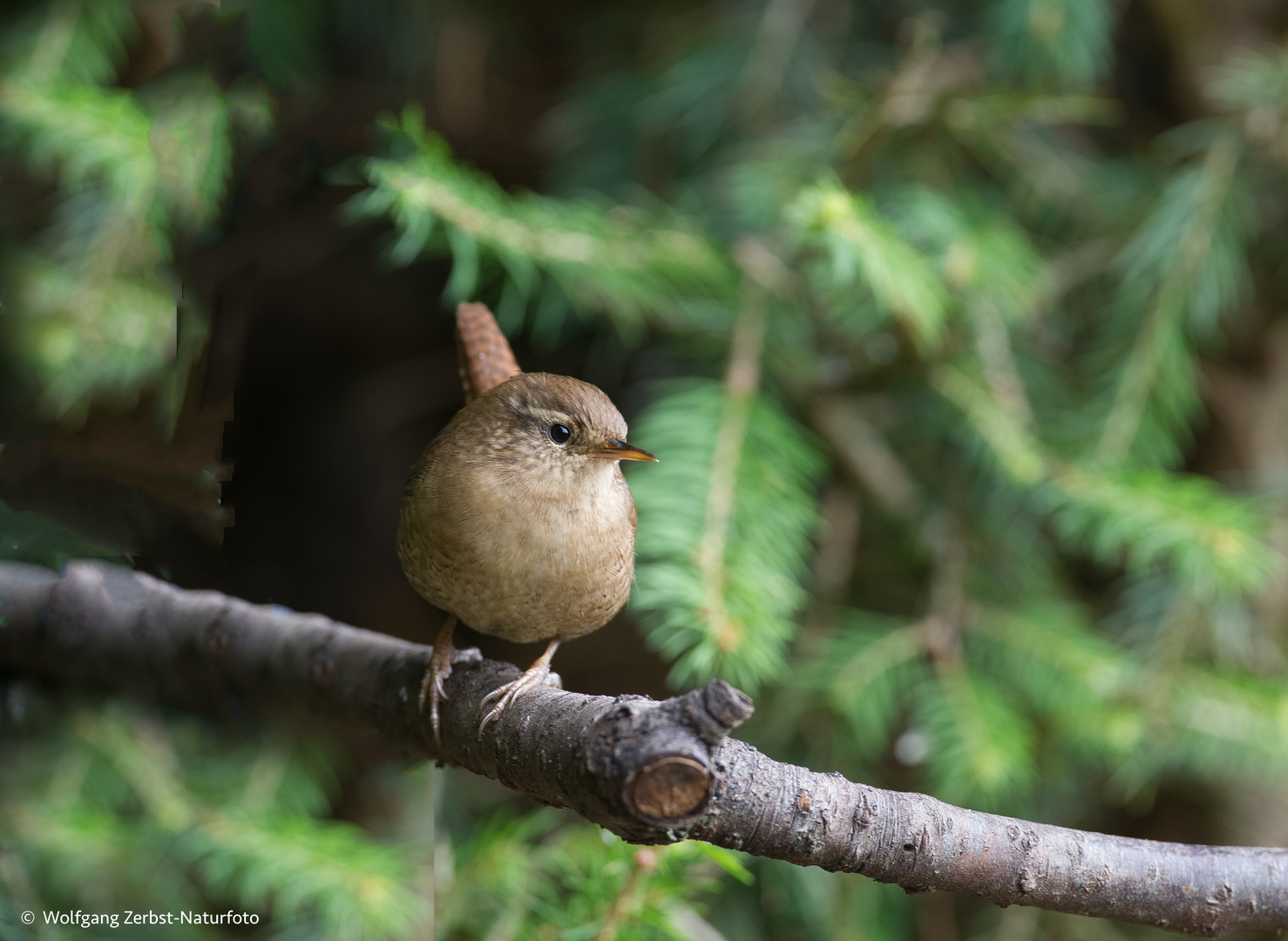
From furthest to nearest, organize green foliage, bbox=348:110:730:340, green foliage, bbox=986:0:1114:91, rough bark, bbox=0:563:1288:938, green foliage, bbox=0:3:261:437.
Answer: green foliage, bbox=986:0:1114:91 < green foliage, bbox=0:3:261:437 < green foliage, bbox=348:110:730:340 < rough bark, bbox=0:563:1288:938

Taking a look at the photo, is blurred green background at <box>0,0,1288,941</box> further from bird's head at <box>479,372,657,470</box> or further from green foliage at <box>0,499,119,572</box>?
bird's head at <box>479,372,657,470</box>

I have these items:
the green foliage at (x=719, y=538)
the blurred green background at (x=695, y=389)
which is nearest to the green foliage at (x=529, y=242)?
the blurred green background at (x=695, y=389)

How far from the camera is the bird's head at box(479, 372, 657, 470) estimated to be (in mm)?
972

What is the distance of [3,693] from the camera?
134 centimetres

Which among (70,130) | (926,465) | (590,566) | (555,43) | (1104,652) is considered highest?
(555,43)

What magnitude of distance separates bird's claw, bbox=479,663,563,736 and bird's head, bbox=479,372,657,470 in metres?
0.21

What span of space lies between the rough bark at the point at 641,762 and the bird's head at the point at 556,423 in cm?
24

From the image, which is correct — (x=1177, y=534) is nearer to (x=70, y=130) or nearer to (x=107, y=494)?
(x=107, y=494)

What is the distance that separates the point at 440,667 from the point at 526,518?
0.74ft

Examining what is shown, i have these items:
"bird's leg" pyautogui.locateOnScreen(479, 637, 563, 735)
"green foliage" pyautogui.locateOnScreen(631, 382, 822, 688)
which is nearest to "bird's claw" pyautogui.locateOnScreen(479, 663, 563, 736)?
"bird's leg" pyautogui.locateOnScreen(479, 637, 563, 735)

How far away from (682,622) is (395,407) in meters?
1.19

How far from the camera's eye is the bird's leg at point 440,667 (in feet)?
3.47

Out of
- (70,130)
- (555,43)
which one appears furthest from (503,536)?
(555,43)

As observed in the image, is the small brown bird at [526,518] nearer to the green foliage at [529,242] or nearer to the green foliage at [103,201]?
the green foliage at [529,242]
